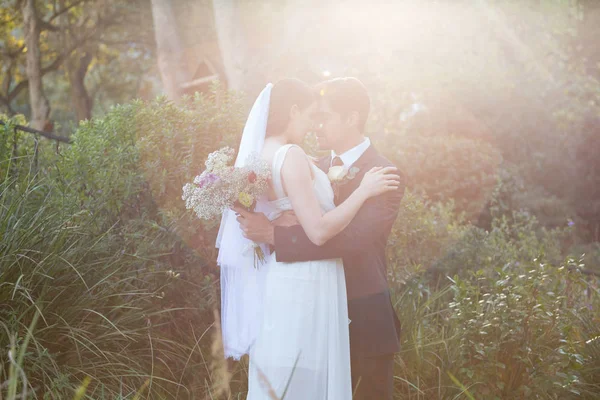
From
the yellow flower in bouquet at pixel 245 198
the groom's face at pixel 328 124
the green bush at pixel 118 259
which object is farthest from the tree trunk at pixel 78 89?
the yellow flower in bouquet at pixel 245 198

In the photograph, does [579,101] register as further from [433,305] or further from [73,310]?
[73,310]

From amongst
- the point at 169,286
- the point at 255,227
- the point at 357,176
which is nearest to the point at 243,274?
the point at 255,227

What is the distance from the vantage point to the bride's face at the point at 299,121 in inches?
127

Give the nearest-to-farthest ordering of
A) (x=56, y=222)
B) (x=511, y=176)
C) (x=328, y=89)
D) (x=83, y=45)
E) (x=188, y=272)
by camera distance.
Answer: (x=328, y=89)
(x=56, y=222)
(x=188, y=272)
(x=511, y=176)
(x=83, y=45)

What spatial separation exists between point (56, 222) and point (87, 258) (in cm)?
30

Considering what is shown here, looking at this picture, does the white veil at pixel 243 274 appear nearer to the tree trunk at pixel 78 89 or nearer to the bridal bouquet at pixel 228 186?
the bridal bouquet at pixel 228 186

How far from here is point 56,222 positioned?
362 cm

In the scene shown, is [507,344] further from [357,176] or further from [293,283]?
[293,283]

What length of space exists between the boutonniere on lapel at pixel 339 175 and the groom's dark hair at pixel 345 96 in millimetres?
330

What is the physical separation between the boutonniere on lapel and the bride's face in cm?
26

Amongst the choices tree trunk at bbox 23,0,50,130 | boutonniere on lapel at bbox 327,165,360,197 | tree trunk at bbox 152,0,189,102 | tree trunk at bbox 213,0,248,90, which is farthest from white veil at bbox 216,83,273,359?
tree trunk at bbox 23,0,50,130

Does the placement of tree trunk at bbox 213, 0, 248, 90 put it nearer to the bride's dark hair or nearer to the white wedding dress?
the bride's dark hair

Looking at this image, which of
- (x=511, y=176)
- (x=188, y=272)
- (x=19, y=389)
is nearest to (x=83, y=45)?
(x=511, y=176)

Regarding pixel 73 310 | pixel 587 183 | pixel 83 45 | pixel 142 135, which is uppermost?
pixel 142 135
